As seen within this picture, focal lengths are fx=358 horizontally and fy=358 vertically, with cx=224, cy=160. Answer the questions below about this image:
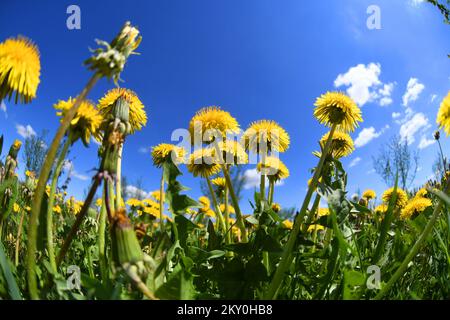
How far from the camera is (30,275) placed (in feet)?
3.11

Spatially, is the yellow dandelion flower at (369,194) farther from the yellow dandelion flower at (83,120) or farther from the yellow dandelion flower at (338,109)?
the yellow dandelion flower at (83,120)

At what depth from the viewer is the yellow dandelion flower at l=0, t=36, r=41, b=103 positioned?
3.38 ft

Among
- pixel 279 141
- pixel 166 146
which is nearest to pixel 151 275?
pixel 279 141

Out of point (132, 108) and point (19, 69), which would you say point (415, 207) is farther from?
point (19, 69)

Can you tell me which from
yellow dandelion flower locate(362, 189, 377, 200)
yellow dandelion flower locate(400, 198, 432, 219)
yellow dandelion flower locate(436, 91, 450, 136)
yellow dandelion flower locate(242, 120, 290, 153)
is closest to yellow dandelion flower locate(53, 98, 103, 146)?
yellow dandelion flower locate(242, 120, 290, 153)

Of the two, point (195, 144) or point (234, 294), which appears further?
point (195, 144)

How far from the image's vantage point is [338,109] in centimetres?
168

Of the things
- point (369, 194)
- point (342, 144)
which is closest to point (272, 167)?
point (342, 144)

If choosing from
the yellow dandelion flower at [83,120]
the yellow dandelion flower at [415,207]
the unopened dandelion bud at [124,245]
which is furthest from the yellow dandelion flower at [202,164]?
the yellow dandelion flower at [415,207]

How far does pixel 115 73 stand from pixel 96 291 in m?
0.58
